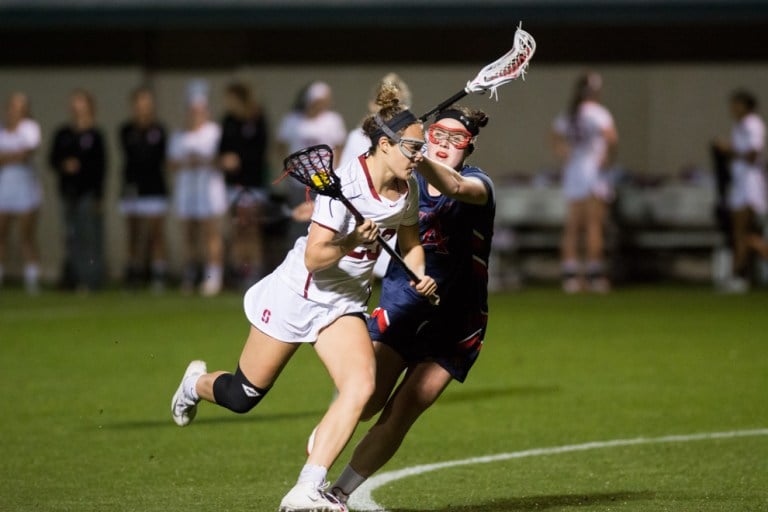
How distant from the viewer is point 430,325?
6984mm

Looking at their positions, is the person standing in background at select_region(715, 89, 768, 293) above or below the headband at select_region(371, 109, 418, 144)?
below

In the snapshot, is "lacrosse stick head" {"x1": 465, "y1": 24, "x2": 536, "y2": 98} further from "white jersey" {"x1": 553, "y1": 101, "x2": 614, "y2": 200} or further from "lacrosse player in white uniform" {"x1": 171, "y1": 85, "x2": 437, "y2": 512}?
"white jersey" {"x1": 553, "y1": 101, "x2": 614, "y2": 200}

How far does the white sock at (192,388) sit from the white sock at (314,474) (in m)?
1.34

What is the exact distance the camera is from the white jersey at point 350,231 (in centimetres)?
632

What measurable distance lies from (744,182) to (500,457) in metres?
11.2

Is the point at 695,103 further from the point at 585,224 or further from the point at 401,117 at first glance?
the point at 401,117

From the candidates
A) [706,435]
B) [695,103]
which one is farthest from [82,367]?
[695,103]

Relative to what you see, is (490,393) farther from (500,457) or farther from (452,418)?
(500,457)

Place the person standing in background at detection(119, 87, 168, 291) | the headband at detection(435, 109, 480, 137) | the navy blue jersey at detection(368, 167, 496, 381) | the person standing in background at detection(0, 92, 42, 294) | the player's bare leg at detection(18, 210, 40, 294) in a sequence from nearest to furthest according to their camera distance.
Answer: the headband at detection(435, 109, 480, 137) → the navy blue jersey at detection(368, 167, 496, 381) → the person standing in background at detection(119, 87, 168, 291) → the person standing in background at detection(0, 92, 42, 294) → the player's bare leg at detection(18, 210, 40, 294)

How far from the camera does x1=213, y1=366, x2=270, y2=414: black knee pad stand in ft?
22.4

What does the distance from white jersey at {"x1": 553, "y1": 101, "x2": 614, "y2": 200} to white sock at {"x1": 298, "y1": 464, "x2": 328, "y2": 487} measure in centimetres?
1265

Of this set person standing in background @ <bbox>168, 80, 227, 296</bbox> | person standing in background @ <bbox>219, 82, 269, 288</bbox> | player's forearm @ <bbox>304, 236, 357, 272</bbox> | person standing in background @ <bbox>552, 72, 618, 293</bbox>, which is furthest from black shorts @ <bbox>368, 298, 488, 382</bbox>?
person standing in background @ <bbox>168, 80, 227, 296</bbox>

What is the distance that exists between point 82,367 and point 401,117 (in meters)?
6.79

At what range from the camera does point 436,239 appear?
697cm
